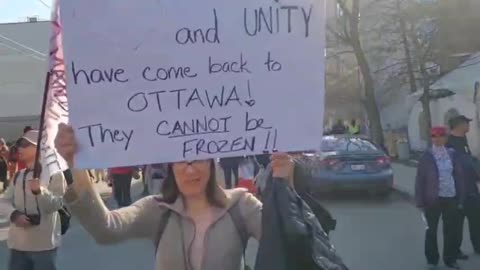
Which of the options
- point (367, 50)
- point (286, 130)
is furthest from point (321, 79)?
point (367, 50)

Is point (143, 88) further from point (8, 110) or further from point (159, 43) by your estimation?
point (8, 110)

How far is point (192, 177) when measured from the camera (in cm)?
340

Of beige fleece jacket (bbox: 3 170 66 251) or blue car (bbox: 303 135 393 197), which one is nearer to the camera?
beige fleece jacket (bbox: 3 170 66 251)

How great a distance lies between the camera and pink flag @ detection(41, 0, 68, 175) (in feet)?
10.5

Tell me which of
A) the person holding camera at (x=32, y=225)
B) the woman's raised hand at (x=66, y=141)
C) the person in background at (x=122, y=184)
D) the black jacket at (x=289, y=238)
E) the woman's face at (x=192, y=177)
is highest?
the woman's raised hand at (x=66, y=141)

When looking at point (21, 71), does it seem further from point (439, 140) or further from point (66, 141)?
point (66, 141)

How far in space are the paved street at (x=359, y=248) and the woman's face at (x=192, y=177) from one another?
201 inches

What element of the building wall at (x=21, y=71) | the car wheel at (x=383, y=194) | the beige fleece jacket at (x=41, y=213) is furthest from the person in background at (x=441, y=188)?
the building wall at (x=21, y=71)

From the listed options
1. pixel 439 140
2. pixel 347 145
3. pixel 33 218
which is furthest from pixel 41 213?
pixel 347 145

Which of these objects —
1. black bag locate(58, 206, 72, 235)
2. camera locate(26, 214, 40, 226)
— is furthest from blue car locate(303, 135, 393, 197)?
camera locate(26, 214, 40, 226)

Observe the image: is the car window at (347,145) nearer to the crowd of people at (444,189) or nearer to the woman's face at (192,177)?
the crowd of people at (444,189)

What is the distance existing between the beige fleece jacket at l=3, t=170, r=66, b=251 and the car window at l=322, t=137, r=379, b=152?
11.9 meters

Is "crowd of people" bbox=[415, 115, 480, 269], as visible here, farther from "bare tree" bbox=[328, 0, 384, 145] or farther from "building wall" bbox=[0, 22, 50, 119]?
"building wall" bbox=[0, 22, 50, 119]

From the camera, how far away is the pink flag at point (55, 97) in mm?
3207
